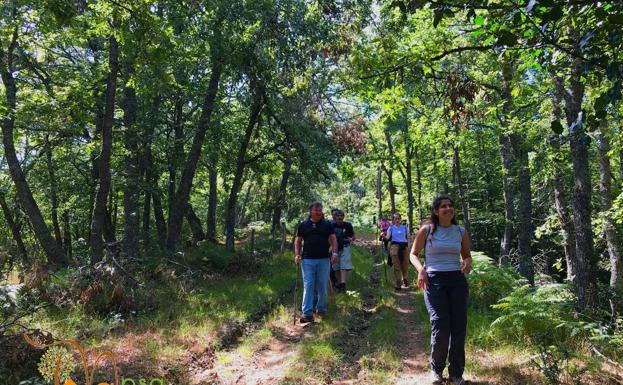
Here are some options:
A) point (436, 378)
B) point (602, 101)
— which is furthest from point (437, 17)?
point (436, 378)

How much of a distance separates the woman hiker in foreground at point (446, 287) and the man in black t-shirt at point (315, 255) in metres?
3.15

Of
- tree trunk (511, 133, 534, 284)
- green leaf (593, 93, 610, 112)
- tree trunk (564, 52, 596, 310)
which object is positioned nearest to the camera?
green leaf (593, 93, 610, 112)

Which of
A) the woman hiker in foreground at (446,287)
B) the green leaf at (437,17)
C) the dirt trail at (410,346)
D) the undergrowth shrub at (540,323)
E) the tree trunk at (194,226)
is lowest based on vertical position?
the dirt trail at (410,346)

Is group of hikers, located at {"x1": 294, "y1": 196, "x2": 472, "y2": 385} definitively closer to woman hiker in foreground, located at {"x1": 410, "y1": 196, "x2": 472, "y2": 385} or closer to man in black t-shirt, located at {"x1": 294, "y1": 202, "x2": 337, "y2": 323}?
woman hiker in foreground, located at {"x1": 410, "y1": 196, "x2": 472, "y2": 385}

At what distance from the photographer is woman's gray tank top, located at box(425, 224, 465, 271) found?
4676 mm

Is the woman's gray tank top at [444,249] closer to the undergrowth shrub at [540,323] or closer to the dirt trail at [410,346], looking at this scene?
the dirt trail at [410,346]

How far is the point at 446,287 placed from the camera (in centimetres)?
462

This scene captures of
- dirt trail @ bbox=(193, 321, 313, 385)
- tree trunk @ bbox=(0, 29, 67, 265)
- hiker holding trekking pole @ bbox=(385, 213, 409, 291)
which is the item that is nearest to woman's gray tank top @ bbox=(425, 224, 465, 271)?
dirt trail @ bbox=(193, 321, 313, 385)

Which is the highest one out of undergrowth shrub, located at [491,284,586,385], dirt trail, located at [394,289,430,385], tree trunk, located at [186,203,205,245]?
tree trunk, located at [186,203,205,245]

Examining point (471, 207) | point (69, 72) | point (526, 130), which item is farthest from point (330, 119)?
point (471, 207)

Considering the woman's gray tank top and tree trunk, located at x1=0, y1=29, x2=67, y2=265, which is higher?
tree trunk, located at x1=0, y1=29, x2=67, y2=265

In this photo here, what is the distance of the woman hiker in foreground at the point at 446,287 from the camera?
179 inches

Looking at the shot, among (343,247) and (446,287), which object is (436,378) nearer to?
(446,287)

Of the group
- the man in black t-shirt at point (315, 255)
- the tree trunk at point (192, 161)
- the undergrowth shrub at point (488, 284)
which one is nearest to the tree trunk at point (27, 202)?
the tree trunk at point (192, 161)
